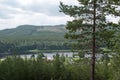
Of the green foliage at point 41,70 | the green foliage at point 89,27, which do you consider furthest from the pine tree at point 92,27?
the green foliage at point 41,70

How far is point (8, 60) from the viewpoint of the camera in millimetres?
75125

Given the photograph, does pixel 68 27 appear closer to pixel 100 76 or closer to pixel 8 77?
pixel 8 77

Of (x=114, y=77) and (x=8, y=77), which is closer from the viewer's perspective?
(x=114, y=77)

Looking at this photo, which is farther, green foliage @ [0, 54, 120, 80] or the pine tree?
green foliage @ [0, 54, 120, 80]

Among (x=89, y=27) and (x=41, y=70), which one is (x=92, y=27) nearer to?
(x=89, y=27)

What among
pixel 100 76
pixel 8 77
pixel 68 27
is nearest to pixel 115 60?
pixel 68 27

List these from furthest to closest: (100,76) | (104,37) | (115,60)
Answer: (100,76)
(115,60)
(104,37)

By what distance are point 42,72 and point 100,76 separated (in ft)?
51.2

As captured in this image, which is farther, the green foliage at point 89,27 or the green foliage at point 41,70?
the green foliage at point 41,70

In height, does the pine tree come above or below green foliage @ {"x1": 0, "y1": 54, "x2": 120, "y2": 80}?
above

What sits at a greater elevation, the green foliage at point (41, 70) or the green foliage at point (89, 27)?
the green foliage at point (89, 27)

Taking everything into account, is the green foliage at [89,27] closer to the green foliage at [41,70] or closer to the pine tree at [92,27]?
the pine tree at [92,27]

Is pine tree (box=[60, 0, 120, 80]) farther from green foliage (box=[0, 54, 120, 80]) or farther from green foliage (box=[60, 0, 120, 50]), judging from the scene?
green foliage (box=[0, 54, 120, 80])

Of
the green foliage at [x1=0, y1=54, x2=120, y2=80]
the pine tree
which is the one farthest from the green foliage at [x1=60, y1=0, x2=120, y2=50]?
the green foliage at [x1=0, y1=54, x2=120, y2=80]
